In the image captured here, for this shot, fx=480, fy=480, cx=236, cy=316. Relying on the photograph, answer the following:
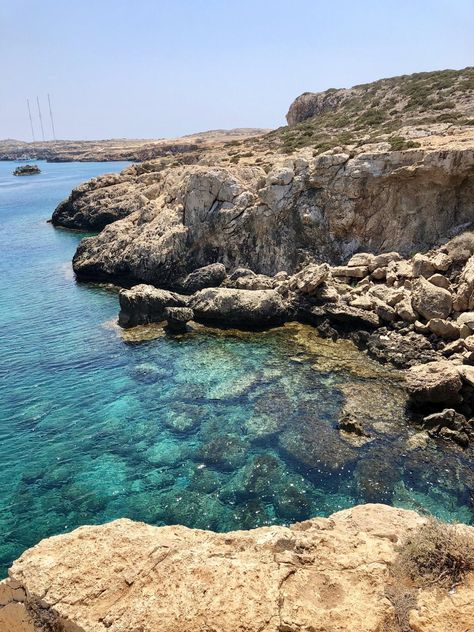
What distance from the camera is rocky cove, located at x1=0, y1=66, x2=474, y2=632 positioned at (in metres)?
8.92

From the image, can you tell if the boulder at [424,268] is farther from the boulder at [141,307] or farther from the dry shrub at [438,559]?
the dry shrub at [438,559]

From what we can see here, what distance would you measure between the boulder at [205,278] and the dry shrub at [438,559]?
32.2m

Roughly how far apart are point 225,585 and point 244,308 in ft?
83.1

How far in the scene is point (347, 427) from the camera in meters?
21.6

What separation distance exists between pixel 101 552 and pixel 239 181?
38097 millimetres

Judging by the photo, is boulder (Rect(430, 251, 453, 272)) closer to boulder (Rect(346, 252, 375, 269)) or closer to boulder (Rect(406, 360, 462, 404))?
boulder (Rect(346, 252, 375, 269))

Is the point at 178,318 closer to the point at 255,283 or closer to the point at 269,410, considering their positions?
the point at 255,283

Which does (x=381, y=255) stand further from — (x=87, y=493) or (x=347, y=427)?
(x=87, y=493)

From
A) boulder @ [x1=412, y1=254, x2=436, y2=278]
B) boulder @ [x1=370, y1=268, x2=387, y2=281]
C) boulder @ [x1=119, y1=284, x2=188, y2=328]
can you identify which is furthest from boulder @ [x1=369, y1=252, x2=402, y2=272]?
boulder @ [x1=119, y1=284, x2=188, y2=328]

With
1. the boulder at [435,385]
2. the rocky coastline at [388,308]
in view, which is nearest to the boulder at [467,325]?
the rocky coastline at [388,308]

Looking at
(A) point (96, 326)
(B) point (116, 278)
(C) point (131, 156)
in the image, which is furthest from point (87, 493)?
(C) point (131, 156)

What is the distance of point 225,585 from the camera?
878 cm

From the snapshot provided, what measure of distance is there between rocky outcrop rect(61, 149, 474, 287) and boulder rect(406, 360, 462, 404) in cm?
1386

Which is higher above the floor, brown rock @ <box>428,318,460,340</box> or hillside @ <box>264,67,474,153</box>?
hillside @ <box>264,67,474,153</box>
